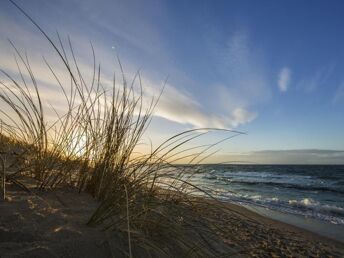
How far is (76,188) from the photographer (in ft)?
7.80

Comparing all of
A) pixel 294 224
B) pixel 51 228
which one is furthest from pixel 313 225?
pixel 51 228

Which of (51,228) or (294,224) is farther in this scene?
(294,224)

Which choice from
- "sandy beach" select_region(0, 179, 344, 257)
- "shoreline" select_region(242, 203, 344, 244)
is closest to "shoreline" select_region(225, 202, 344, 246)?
"shoreline" select_region(242, 203, 344, 244)

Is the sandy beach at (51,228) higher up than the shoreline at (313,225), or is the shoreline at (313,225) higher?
the sandy beach at (51,228)

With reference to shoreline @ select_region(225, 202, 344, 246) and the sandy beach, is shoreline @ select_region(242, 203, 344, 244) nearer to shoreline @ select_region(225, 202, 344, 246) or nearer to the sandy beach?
shoreline @ select_region(225, 202, 344, 246)

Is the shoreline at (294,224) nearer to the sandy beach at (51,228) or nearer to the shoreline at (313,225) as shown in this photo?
the shoreline at (313,225)

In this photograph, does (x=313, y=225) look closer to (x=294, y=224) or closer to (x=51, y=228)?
(x=294, y=224)

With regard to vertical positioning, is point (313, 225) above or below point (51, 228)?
below

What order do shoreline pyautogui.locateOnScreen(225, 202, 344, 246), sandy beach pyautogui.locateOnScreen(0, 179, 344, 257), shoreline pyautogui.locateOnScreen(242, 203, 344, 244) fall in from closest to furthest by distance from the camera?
sandy beach pyautogui.locateOnScreen(0, 179, 344, 257) → shoreline pyautogui.locateOnScreen(225, 202, 344, 246) → shoreline pyautogui.locateOnScreen(242, 203, 344, 244)

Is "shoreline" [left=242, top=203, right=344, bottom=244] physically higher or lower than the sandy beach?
lower

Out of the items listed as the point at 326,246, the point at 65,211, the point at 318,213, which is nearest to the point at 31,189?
the point at 65,211

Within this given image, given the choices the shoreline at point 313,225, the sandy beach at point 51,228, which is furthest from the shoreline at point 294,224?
the sandy beach at point 51,228

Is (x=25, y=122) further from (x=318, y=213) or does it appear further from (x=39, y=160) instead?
(x=318, y=213)

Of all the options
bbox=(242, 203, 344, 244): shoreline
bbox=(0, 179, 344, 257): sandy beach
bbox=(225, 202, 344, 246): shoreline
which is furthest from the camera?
bbox=(242, 203, 344, 244): shoreline
